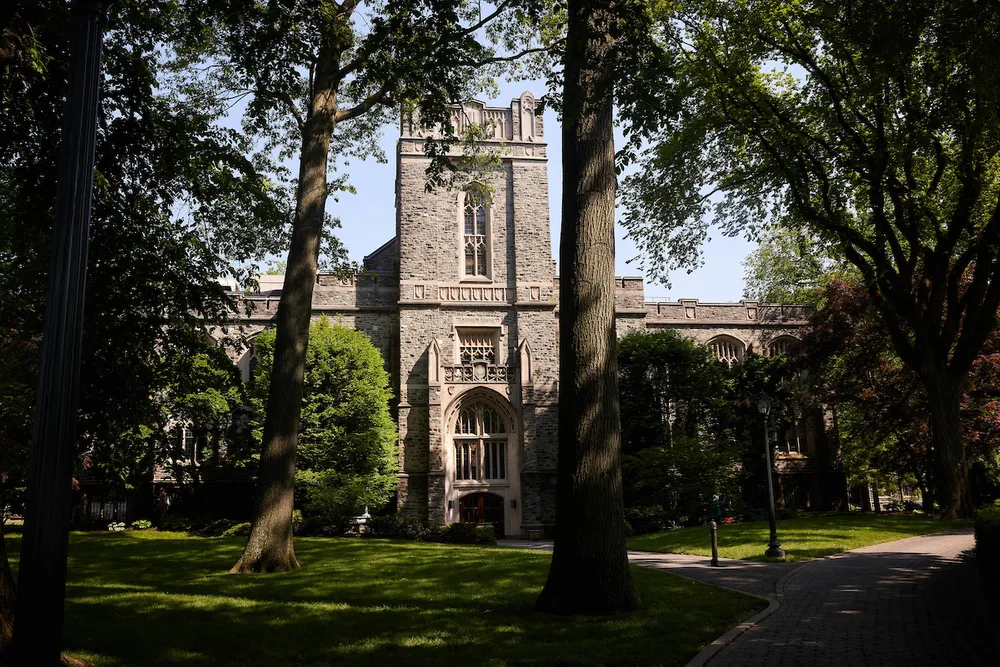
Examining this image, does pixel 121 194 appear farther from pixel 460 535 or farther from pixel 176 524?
pixel 176 524

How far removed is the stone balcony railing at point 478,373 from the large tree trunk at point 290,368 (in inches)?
600

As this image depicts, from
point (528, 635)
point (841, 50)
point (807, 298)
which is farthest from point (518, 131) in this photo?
point (528, 635)

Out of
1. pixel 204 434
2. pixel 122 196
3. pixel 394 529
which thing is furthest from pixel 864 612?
pixel 204 434

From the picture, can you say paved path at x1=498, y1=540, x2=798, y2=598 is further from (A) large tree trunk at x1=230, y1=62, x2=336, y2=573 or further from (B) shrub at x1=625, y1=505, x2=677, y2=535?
(B) shrub at x1=625, y1=505, x2=677, y2=535

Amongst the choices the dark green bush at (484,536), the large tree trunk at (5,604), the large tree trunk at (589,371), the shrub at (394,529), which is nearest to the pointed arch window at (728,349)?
the dark green bush at (484,536)

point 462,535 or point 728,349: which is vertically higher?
point 728,349

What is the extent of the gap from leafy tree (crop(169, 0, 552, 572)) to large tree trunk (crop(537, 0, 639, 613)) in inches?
57.8

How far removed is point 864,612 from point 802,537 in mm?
9586

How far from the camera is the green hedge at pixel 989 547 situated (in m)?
7.00

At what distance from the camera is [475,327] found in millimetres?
29469

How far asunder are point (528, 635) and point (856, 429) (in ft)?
80.5

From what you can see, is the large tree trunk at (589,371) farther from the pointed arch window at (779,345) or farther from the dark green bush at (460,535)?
the pointed arch window at (779,345)

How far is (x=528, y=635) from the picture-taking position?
7391 mm

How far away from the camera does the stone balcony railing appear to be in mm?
28312
